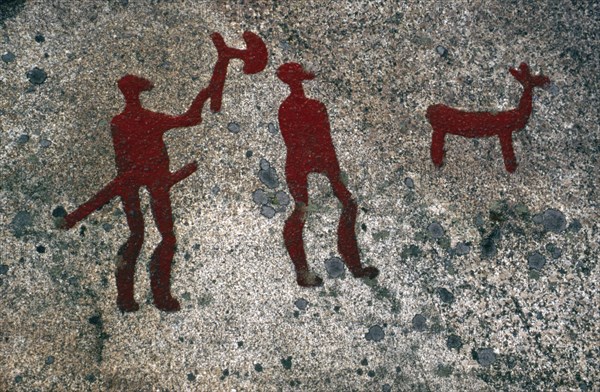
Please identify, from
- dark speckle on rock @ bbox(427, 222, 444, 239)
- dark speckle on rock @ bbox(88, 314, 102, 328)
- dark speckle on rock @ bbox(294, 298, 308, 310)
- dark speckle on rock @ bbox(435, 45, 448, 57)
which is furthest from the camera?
dark speckle on rock @ bbox(435, 45, 448, 57)

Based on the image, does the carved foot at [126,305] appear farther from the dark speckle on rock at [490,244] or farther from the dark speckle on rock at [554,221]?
the dark speckle on rock at [554,221]

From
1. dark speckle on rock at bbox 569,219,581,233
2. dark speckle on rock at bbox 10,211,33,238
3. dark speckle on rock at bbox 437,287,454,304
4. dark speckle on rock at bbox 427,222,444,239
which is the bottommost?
dark speckle on rock at bbox 10,211,33,238

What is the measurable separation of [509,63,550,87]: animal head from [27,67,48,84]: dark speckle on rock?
81.2 inches

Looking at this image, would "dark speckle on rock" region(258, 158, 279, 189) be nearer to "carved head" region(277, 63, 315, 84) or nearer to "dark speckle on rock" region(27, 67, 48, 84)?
"carved head" region(277, 63, 315, 84)

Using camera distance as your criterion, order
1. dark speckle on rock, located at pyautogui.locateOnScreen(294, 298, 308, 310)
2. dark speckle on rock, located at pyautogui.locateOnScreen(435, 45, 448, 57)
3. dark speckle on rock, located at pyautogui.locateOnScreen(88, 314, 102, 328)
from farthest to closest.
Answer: dark speckle on rock, located at pyautogui.locateOnScreen(435, 45, 448, 57) < dark speckle on rock, located at pyautogui.locateOnScreen(294, 298, 308, 310) < dark speckle on rock, located at pyautogui.locateOnScreen(88, 314, 102, 328)

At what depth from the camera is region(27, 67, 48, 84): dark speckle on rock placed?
7.39 ft

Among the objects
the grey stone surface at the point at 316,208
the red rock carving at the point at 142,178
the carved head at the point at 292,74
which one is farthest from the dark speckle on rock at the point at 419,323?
the carved head at the point at 292,74

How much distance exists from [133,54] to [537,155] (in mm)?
1837

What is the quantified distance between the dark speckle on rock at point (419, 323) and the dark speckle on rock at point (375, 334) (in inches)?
5.6

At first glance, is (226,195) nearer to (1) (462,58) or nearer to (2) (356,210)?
(2) (356,210)

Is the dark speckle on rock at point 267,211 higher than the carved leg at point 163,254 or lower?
higher

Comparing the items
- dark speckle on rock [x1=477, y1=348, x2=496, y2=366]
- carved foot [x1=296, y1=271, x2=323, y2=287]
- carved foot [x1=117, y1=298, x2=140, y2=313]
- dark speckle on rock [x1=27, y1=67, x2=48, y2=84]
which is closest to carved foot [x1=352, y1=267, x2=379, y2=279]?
carved foot [x1=296, y1=271, x2=323, y2=287]

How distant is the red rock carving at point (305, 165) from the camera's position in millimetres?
2275

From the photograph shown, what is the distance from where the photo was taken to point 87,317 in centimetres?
212
